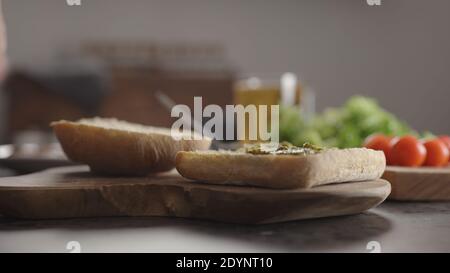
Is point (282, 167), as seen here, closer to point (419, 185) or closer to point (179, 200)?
point (179, 200)

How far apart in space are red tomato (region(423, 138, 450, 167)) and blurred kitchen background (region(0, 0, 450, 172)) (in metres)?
2.95

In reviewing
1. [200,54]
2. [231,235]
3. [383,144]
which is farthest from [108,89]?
[231,235]

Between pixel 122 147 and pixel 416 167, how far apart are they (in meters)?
0.60

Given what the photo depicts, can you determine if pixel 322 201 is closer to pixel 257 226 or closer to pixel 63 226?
pixel 257 226

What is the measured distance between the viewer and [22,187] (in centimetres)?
94

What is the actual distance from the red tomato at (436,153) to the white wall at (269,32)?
3.06 meters

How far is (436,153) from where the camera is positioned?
1.31 m

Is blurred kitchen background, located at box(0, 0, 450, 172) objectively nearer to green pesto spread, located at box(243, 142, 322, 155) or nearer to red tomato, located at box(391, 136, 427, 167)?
red tomato, located at box(391, 136, 427, 167)

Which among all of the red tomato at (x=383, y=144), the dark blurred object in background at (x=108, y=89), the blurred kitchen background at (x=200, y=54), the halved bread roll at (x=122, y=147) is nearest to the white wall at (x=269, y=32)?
the blurred kitchen background at (x=200, y=54)

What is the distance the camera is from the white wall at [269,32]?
14.4ft

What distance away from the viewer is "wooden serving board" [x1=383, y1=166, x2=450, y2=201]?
1.16 meters

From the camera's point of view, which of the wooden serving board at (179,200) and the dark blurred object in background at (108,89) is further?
the dark blurred object in background at (108,89)

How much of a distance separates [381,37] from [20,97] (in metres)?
2.60

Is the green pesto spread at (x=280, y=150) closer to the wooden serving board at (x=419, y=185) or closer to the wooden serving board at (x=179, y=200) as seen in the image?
the wooden serving board at (x=179, y=200)
